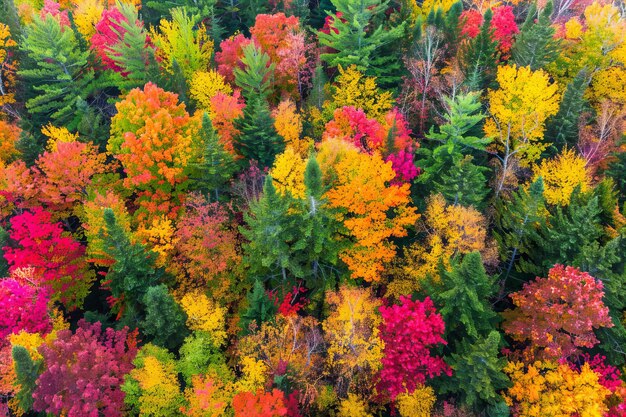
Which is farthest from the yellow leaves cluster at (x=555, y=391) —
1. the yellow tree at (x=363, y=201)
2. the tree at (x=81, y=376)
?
the tree at (x=81, y=376)

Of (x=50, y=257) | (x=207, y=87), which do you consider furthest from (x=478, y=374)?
(x=207, y=87)

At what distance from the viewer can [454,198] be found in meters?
28.2

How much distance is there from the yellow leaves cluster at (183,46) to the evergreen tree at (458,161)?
2318cm

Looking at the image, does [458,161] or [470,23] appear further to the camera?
[470,23]

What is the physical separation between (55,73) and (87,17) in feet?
41.0

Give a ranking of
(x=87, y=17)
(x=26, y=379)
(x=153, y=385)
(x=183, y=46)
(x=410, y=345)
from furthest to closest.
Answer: (x=87, y=17), (x=183, y=46), (x=410, y=345), (x=153, y=385), (x=26, y=379)

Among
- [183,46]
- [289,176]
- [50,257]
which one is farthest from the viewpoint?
[183,46]

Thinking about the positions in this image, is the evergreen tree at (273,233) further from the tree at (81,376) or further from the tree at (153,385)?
the tree at (81,376)

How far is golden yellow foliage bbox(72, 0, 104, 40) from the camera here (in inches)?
1764

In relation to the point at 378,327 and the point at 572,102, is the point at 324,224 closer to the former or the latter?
the point at 378,327

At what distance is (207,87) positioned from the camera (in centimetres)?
3819

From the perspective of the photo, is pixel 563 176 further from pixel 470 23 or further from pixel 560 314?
pixel 470 23

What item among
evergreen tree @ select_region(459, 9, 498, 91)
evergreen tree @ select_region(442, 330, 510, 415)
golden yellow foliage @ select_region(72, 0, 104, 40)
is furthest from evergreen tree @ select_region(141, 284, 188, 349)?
golden yellow foliage @ select_region(72, 0, 104, 40)

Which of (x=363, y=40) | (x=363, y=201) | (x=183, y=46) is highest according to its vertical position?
(x=363, y=40)
